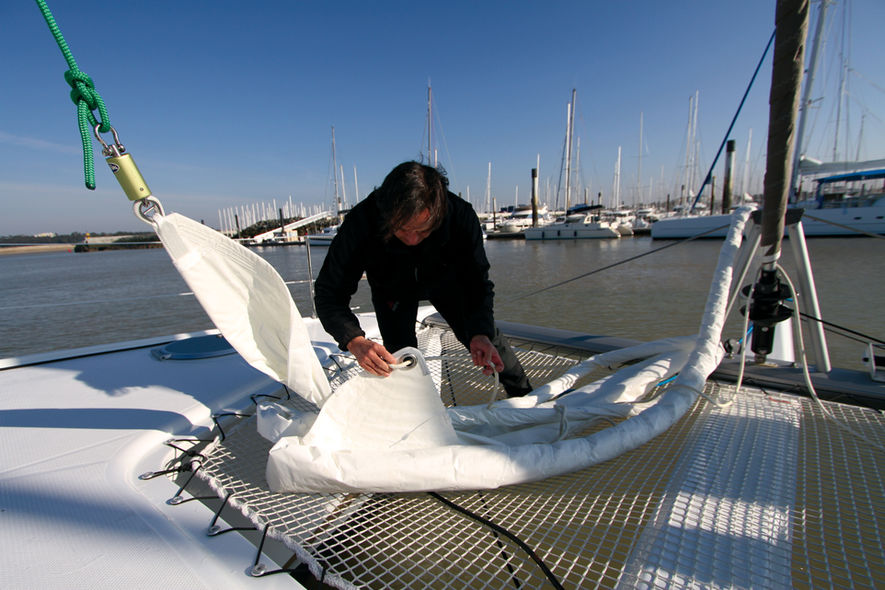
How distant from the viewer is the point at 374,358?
99 centimetres

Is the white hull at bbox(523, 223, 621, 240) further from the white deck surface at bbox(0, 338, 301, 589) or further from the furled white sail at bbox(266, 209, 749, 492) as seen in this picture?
the white deck surface at bbox(0, 338, 301, 589)

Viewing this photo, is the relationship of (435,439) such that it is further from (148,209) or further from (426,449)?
(148,209)

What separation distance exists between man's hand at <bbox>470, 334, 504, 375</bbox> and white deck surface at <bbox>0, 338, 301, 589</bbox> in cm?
81

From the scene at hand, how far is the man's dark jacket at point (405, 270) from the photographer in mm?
1265

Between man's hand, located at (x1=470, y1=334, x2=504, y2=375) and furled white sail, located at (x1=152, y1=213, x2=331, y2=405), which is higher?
furled white sail, located at (x1=152, y1=213, x2=331, y2=405)

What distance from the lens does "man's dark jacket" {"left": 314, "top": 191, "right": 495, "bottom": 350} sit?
126cm

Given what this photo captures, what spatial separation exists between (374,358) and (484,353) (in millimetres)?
492

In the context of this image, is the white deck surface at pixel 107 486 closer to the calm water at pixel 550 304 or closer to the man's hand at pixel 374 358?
the man's hand at pixel 374 358

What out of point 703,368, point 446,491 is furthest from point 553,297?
point 446,491

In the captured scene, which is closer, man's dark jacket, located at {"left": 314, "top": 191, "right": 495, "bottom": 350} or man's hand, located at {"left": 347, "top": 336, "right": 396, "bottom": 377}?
man's hand, located at {"left": 347, "top": 336, "right": 396, "bottom": 377}

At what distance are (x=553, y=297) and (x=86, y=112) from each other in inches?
288

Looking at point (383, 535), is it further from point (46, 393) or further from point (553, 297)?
point (553, 297)

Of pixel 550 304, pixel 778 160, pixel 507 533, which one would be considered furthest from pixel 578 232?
pixel 507 533

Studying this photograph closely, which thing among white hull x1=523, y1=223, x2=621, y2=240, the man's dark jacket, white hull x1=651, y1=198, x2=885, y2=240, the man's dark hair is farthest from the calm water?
white hull x1=523, y1=223, x2=621, y2=240
